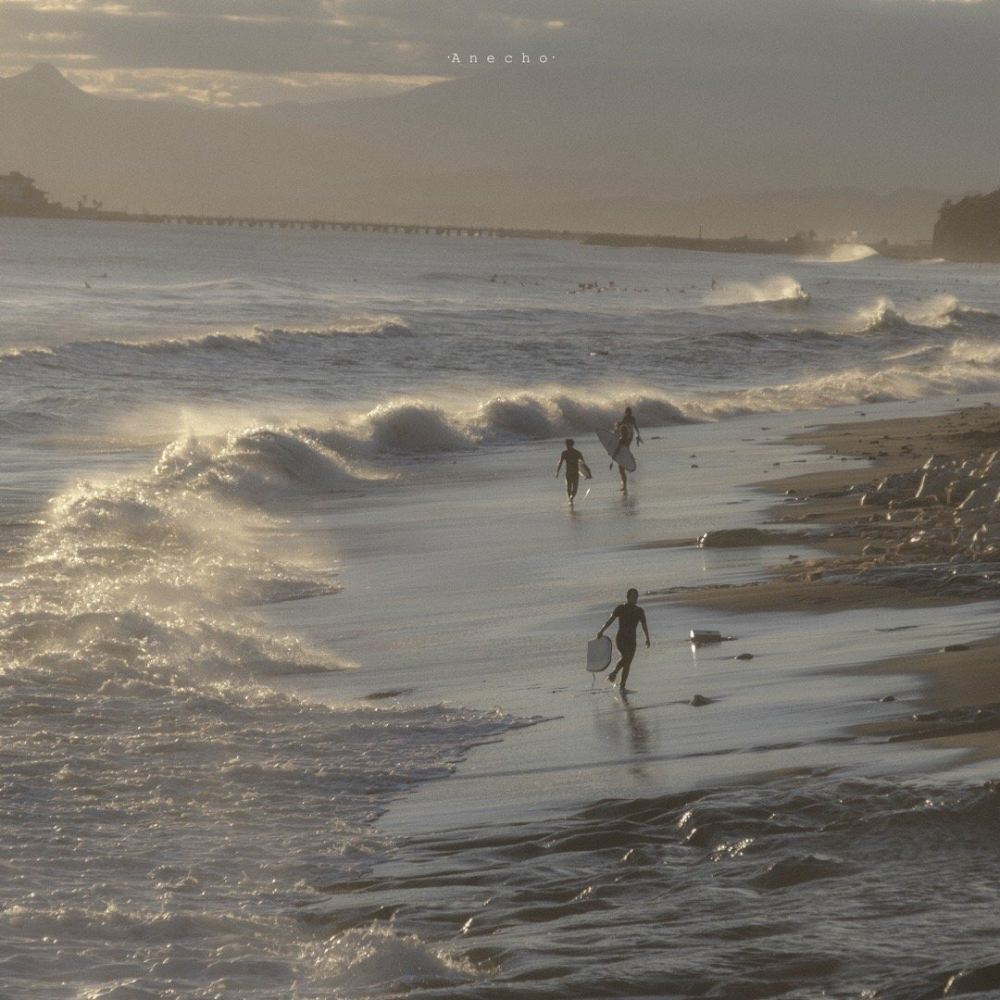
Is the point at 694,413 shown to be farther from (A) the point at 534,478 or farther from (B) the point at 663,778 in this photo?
(B) the point at 663,778

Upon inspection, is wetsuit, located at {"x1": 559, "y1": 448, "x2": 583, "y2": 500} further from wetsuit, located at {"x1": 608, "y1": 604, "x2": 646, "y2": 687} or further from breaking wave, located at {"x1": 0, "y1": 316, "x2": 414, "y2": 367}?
breaking wave, located at {"x1": 0, "y1": 316, "x2": 414, "y2": 367}

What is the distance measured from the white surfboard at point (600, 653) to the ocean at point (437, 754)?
0.64 feet

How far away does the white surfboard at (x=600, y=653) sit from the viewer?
1227cm

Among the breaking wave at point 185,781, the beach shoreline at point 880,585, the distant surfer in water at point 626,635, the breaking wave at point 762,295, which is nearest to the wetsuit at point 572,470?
the beach shoreline at point 880,585

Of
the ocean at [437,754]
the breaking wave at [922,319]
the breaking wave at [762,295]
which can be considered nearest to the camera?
the ocean at [437,754]

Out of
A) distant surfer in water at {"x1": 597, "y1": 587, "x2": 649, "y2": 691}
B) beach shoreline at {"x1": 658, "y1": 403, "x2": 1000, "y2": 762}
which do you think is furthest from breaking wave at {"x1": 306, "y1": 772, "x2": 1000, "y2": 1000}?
distant surfer in water at {"x1": 597, "y1": 587, "x2": 649, "y2": 691}

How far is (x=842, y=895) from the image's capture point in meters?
7.50

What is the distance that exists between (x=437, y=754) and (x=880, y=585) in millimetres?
5443

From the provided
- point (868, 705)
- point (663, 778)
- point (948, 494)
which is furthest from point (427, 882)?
point (948, 494)

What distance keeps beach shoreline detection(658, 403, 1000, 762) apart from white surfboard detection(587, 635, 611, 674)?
2000 mm

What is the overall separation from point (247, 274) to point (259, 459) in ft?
274

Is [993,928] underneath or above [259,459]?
underneath

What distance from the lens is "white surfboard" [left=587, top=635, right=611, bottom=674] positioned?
40.3ft

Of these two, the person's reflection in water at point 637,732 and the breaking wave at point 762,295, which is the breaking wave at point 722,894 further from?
the breaking wave at point 762,295
